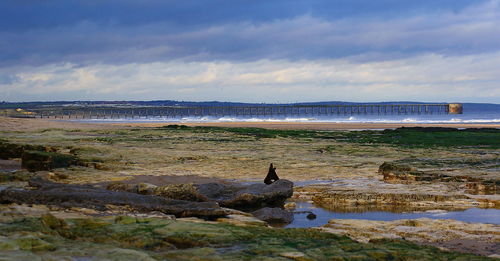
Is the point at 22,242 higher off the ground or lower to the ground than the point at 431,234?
higher

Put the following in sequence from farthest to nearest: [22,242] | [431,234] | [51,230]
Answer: [431,234], [51,230], [22,242]

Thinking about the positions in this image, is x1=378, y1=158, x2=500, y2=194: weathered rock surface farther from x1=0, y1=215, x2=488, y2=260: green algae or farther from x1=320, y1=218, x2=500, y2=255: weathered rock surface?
x1=0, y1=215, x2=488, y2=260: green algae

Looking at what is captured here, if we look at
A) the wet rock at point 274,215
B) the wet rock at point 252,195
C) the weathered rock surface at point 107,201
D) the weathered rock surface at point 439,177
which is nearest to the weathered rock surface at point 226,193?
the wet rock at point 252,195

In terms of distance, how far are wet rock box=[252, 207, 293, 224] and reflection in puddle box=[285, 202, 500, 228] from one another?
17 centimetres

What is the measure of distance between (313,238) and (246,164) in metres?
14.5

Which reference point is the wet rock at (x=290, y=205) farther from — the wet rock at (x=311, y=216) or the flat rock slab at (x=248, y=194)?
the wet rock at (x=311, y=216)

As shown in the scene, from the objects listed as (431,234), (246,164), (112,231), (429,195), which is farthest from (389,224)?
(246,164)

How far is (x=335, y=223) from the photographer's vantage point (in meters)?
11.4

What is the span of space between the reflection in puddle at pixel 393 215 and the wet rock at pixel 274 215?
167 mm

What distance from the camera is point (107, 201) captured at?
37.9ft

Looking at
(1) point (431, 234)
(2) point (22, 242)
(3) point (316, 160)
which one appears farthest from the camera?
(3) point (316, 160)

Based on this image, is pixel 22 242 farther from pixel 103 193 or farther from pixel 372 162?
pixel 372 162

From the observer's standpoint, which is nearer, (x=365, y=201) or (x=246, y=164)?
(x=365, y=201)

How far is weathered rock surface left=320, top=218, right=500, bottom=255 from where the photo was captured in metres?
9.85
